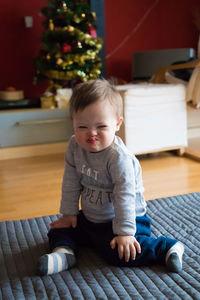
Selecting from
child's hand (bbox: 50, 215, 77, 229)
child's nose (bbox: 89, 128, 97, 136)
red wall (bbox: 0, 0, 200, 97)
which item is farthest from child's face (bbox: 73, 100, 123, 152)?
red wall (bbox: 0, 0, 200, 97)

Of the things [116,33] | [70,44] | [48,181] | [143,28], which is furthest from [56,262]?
[143,28]

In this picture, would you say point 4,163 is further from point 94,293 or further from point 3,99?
point 94,293

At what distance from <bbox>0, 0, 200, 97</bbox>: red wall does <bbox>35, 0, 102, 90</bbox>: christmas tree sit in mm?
450

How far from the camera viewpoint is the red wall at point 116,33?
117 inches

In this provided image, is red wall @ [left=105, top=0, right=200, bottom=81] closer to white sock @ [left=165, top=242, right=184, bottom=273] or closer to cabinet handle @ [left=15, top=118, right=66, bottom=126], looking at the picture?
cabinet handle @ [left=15, top=118, right=66, bottom=126]

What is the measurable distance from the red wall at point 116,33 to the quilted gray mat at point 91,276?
2049 millimetres

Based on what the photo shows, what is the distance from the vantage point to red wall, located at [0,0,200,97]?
9.76 ft

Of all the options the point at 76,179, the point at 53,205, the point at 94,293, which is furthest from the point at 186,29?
the point at 94,293

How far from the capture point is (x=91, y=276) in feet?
3.08

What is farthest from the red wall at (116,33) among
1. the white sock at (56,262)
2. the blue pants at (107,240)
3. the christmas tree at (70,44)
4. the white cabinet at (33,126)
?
the white sock at (56,262)

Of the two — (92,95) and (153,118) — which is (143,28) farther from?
(92,95)

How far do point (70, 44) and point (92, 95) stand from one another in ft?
5.51

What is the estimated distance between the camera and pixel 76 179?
3.56 ft

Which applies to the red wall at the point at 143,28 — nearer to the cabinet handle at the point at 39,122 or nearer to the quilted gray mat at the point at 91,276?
the cabinet handle at the point at 39,122
